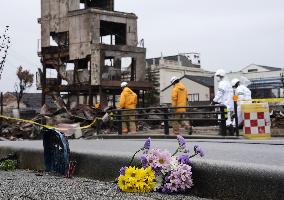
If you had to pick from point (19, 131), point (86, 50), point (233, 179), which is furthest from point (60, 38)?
point (233, 179)

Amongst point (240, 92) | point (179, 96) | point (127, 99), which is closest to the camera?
point (240, 92)

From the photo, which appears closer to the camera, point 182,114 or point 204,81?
point 182,114

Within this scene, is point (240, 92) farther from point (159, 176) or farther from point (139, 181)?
point (139, 181)

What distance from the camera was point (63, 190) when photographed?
5.26 metres

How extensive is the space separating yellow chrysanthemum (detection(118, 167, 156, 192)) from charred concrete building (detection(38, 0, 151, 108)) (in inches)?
1373

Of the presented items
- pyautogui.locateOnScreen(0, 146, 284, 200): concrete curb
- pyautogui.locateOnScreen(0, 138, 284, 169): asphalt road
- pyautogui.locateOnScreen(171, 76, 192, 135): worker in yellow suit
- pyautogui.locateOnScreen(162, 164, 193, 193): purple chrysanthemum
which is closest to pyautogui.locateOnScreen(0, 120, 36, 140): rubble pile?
pyautogui.locateOnScreen(171, 76, 192, 135): worker in yellow suit

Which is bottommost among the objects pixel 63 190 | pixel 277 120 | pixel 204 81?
pixel 63 190

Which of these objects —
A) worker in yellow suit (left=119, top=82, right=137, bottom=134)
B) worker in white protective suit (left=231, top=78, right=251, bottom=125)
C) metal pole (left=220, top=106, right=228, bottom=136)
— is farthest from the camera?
worker in yellow suit (left=119, top=82, right=137, bottom=134)

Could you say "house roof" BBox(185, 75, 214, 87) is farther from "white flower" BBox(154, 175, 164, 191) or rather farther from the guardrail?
"white flower" BBox(154, 175, 164, 191)

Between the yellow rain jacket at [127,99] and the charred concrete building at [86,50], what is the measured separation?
22.7m

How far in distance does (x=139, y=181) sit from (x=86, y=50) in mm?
36096

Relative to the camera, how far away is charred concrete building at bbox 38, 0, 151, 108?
4025 centimetres

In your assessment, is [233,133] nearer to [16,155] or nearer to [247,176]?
[16,155]

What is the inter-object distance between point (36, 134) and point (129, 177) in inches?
620
